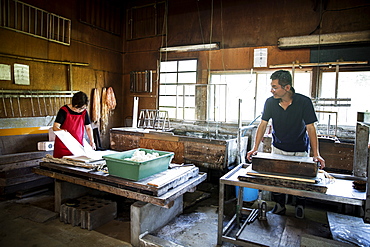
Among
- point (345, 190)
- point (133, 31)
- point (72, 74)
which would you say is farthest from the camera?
point (133, 31)

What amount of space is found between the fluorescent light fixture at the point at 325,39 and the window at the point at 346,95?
0.54 m

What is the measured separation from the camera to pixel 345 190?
7.19ft

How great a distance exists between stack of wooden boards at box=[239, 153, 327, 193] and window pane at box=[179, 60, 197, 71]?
3.91m

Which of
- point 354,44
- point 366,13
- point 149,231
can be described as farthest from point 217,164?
point 366,13

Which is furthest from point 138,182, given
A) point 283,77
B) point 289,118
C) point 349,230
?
point 349,230

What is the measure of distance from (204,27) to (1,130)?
4508mm

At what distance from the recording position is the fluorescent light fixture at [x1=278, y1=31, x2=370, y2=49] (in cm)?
430

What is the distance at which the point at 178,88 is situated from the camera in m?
6.15

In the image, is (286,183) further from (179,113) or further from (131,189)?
(179,113)

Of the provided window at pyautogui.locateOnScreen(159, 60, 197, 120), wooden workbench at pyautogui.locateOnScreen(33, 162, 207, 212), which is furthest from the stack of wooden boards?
window at pyautogui.locateOnScreen(159, 60, 197, 120)

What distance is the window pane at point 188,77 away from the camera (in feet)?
19.5

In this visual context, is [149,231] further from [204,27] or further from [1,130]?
[204,27]

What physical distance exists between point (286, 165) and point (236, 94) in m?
3.40

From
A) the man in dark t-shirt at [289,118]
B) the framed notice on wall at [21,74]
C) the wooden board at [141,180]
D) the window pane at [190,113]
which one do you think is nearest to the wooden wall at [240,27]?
the window pane at [190,113]
